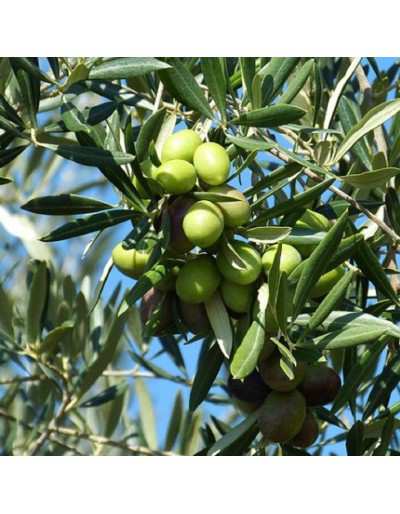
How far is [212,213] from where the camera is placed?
4.71ft

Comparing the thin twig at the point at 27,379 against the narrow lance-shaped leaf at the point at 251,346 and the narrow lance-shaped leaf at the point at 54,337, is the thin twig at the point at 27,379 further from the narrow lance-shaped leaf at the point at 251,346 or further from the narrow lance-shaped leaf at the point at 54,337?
the narrow lance-shaped leaf at the point at 251,346

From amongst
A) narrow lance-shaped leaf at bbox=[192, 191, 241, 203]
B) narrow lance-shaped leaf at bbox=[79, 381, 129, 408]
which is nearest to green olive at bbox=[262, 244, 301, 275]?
narrow lance-shaped leaf at bbox=[192, 191, 241, 203]

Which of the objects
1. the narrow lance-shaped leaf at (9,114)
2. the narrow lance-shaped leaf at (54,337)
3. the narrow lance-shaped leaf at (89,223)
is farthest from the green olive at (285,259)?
the narrow lance-shaped leaf at (54,337)

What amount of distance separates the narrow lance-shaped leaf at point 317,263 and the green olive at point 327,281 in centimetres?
7

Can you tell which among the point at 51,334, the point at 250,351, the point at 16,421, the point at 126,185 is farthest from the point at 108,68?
the point at 16,421

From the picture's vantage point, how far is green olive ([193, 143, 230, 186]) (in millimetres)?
1457

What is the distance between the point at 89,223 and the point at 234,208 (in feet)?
0.72

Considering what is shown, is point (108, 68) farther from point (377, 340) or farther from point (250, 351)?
point (377, 340)

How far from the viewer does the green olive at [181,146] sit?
1.49m

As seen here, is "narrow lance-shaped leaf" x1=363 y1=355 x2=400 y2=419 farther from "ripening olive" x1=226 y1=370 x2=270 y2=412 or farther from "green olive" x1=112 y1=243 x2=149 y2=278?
"green olive" x1=112 y1=243 x2=149 y2=278

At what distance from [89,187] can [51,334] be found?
0.98 meters

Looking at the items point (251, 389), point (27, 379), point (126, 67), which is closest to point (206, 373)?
point (251, 389)

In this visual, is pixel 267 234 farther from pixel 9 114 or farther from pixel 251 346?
pixel 9 114

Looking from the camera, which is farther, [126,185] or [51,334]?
[51,334]
